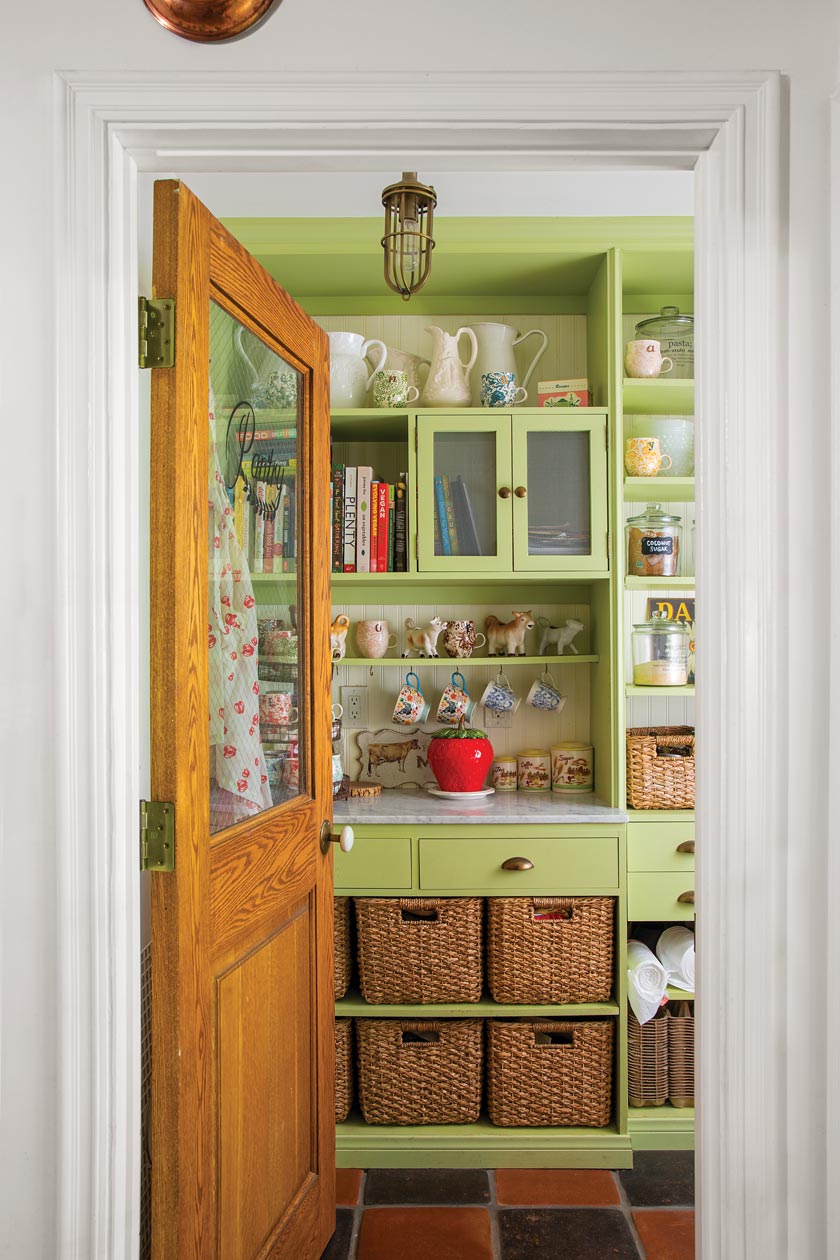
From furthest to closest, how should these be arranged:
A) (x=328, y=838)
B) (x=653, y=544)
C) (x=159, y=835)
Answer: (x=653, y=544)
(x=328, y=838)
(x=159, y=835)

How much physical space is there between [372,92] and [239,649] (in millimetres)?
922

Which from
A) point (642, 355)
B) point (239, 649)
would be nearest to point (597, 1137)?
point (239, 649)

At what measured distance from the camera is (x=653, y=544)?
2773 mm

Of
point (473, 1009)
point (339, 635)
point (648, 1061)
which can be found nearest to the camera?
point (473, 1009)

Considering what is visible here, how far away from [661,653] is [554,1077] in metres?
1.24

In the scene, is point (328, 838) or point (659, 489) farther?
point (659, 489)

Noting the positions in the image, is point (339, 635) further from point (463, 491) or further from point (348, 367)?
point (348, 367)

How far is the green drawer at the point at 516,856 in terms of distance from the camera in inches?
101

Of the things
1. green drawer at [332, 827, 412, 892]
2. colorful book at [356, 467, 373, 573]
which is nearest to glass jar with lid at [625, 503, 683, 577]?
colorful book at [356, 467, 373, 573]

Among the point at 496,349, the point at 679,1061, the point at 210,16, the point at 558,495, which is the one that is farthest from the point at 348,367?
the point at 679,1061

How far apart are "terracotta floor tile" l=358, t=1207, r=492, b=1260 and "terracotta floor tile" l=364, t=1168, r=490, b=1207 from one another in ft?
0.12

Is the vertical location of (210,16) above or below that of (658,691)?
above

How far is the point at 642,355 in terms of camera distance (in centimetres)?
278
